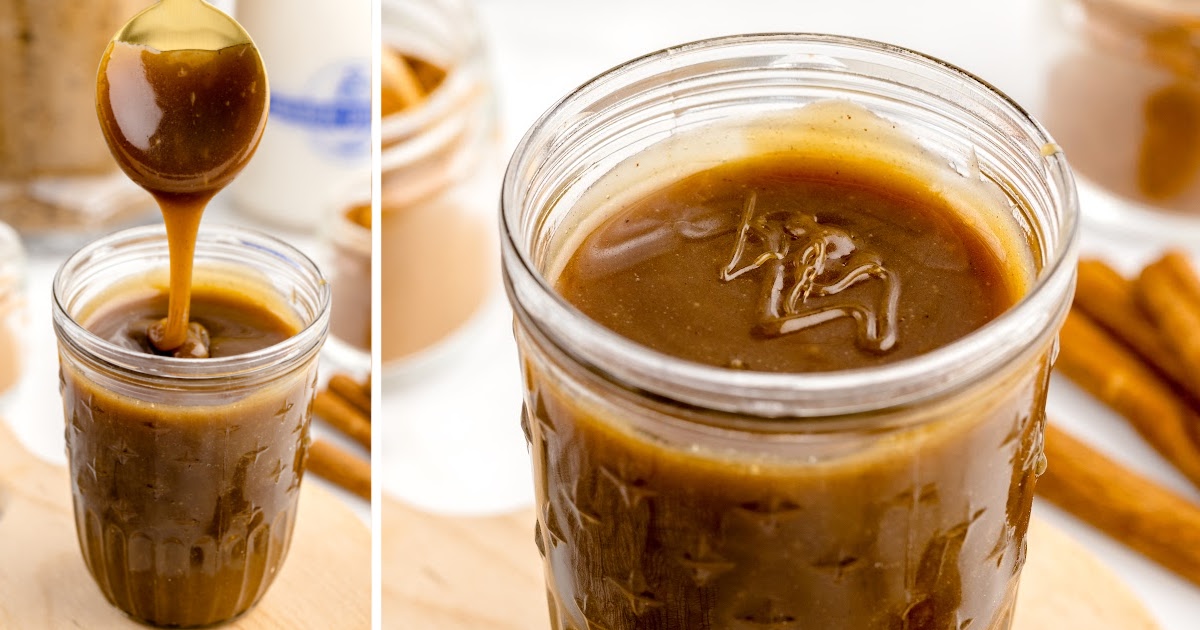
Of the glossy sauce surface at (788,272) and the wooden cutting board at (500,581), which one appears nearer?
the glossy sauce surface at (788,272)

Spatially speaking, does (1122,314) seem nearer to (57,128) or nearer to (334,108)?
(334,108)

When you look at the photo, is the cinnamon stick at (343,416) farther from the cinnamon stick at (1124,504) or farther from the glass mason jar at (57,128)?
the cinnamon stick at (1124,504)

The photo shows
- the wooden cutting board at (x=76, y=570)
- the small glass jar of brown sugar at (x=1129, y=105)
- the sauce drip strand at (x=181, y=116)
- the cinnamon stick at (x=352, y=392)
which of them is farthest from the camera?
the small glass jar of brown sugar at (x=1129, y=105)

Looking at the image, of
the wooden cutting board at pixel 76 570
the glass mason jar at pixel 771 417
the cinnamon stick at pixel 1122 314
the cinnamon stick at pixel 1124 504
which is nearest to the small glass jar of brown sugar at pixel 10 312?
the wooden cutting board at pixel 76 570

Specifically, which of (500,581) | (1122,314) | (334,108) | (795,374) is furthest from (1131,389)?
(795,374)

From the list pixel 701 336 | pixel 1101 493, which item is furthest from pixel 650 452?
pixel 1101 493

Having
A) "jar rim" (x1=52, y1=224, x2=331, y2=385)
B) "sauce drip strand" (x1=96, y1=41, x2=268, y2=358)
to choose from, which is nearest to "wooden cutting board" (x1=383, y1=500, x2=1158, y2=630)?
"jar rim" (x1=52, y1=224, x2=331, y2=385)
